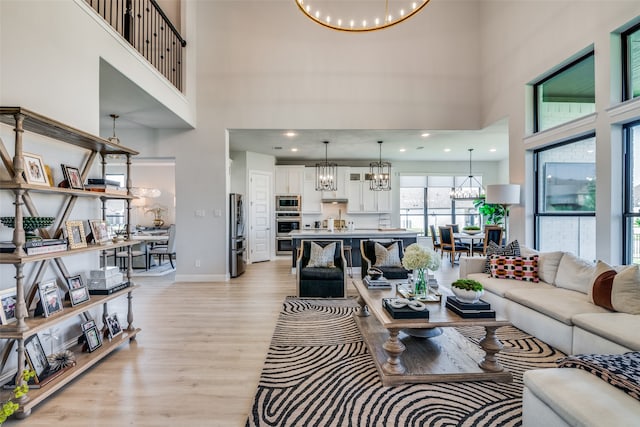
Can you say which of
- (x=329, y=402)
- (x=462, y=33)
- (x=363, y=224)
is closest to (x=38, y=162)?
(x=329, y=402)

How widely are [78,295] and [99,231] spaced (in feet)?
1.94

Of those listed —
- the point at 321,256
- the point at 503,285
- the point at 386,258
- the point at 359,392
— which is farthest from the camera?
the point at 386,258

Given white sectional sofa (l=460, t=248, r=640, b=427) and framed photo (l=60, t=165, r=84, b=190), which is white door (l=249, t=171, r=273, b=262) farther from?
framed photo (l=60, t=165, r=84, b=190)

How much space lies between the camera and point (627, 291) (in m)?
2.64

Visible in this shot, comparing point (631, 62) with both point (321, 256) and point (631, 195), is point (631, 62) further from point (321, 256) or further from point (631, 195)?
point (321, 256)

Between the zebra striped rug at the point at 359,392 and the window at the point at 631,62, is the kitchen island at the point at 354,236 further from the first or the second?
the window at the point at 631,62

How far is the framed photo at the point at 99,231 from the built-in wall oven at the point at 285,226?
18.8ft

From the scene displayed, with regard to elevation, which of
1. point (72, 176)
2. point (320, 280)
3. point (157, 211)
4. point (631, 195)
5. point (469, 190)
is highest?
point (469, 190)

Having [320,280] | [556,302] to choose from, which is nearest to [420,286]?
[556,302]

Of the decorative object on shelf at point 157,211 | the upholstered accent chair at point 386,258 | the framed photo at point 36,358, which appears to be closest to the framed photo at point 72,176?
the framed photo at point 36,358

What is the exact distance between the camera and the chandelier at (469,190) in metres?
8.74

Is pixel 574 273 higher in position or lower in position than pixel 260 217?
lower

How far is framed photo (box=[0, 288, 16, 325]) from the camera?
2.09m

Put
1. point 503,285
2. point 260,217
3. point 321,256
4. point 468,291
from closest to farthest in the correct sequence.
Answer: point 468,291, point 503,285, point 321,256, point 260,217
